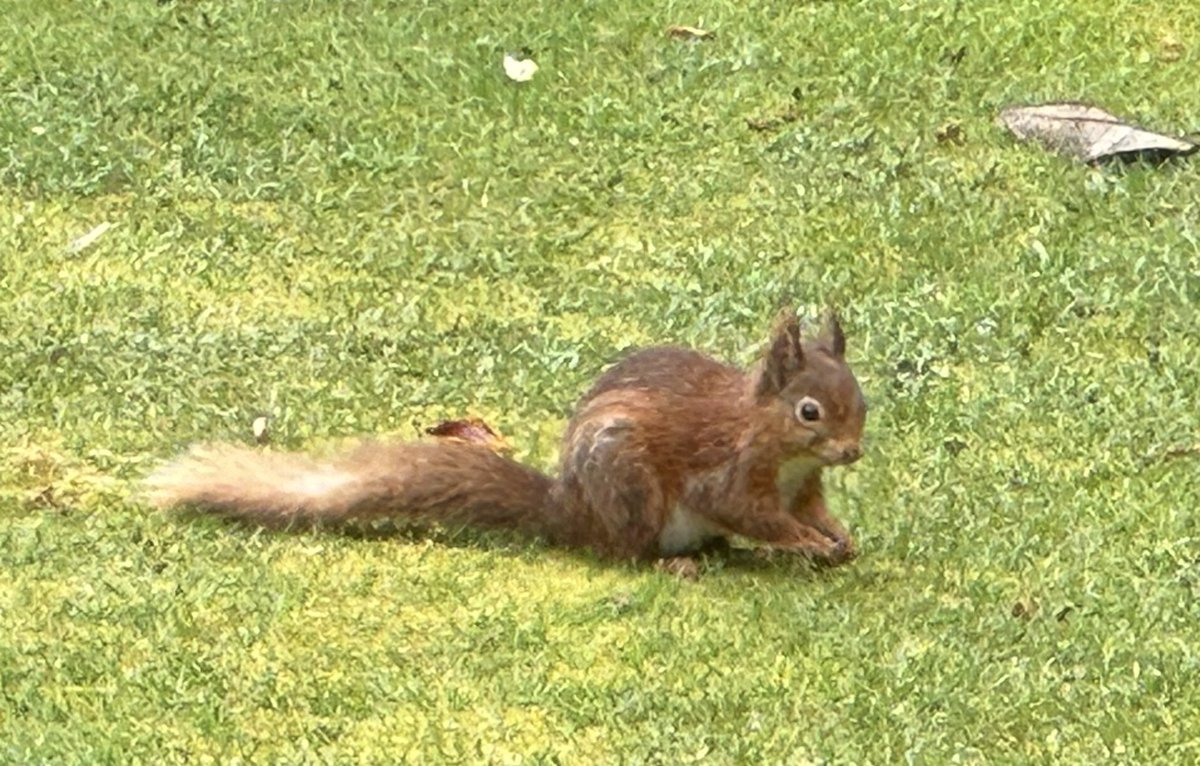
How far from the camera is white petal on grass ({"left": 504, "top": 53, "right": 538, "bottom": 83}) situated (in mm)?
10258

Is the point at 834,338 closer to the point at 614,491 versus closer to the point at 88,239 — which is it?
the point at 614,491

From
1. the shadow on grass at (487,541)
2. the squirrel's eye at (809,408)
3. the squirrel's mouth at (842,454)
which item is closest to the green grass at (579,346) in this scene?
the shadow on grass at (487,541)

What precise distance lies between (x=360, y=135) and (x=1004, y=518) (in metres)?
4.01

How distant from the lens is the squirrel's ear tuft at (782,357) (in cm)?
642

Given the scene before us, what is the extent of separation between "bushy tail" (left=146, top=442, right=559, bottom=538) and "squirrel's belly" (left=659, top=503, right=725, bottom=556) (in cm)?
30

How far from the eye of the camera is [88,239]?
30.1 ft

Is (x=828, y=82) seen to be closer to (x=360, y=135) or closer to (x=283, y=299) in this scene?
(x=360, y=135)

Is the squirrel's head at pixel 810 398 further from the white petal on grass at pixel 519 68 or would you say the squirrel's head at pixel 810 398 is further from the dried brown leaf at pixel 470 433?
the white petal on grass at pixel 519 68

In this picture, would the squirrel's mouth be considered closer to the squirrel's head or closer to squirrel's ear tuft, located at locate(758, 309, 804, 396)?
the squirrel's head

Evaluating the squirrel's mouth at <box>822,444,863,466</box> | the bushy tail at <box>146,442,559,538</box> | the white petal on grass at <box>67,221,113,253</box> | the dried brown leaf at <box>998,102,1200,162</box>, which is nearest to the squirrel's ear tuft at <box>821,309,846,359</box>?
the squirrel's mouth at <box>822,444,863,466</box>

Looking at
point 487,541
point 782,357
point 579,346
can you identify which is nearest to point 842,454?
point 782,357

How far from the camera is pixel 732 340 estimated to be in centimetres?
816

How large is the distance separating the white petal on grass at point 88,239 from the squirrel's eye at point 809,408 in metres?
3.57

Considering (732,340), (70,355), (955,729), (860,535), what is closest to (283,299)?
(70,355)
